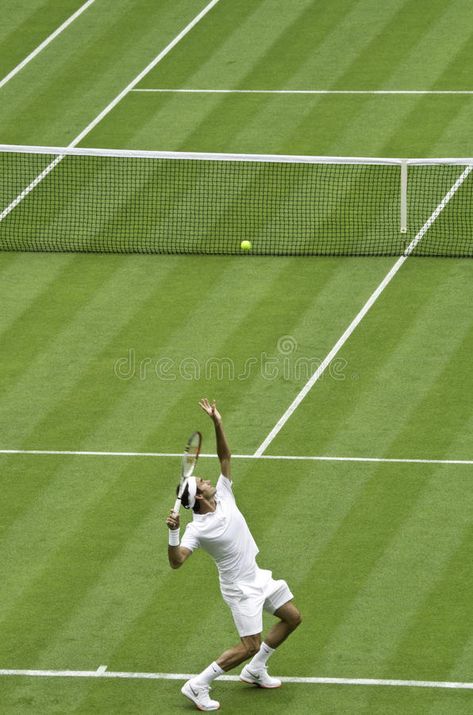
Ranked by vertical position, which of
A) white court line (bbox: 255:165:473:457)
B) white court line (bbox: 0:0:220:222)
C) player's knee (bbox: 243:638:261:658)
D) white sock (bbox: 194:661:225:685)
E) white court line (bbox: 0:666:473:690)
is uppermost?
white court line (bbox: 0:0:220:222)

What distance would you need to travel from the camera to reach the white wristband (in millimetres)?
14369

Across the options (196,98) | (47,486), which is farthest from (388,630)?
(196,98)

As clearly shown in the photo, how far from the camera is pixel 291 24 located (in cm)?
3488

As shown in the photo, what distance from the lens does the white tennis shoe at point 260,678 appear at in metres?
15.1

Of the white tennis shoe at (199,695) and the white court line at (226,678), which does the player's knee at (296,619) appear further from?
the white tennis shoe at (199,695)

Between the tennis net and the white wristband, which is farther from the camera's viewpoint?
the tennis net

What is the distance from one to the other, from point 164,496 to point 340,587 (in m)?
2.89

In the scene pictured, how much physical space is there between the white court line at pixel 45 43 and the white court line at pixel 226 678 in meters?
20.3

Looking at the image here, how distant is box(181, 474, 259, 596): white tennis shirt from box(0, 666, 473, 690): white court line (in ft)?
3.40

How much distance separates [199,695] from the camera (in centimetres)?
1478

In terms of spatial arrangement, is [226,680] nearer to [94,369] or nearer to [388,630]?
[388,630]

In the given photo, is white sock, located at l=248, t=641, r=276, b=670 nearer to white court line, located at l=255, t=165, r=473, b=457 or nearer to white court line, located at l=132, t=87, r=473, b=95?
white court line, located at l=255, t=165, r=473, b=457

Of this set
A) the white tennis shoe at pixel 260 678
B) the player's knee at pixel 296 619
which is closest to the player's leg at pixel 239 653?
the white tennis shoe at pixel 260 678

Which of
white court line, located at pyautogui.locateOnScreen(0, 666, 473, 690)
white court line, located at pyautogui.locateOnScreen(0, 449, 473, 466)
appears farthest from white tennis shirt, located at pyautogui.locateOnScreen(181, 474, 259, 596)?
white court line, located at pyautogui.locateOnScreen(0, 449, 473, 466)
